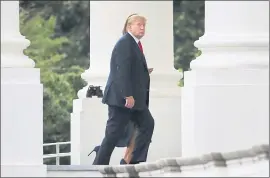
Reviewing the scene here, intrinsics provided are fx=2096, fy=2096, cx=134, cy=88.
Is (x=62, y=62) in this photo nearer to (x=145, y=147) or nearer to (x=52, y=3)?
(x=52, y=3)

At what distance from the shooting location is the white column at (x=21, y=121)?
22.6m

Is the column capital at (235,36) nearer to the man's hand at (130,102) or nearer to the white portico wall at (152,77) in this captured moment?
the man's hand at (130,102)

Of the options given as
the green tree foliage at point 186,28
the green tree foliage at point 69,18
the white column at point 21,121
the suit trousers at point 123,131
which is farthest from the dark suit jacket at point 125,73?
the green tree foliage at point 69,18

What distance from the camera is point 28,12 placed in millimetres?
65875

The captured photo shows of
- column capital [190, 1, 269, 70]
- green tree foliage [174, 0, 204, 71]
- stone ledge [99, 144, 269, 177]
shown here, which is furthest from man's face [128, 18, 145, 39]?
green tree foliage [174, 0, 204, 71]

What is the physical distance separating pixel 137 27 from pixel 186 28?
3952cm

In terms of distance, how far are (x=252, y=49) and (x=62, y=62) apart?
4146 cm

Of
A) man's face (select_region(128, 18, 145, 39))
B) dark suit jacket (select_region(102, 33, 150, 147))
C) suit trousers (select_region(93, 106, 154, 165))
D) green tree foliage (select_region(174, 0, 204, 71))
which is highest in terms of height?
green tree foliage (select_region(174, 0, 204, 71))

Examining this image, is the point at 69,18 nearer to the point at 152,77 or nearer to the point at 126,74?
the point at 152,77

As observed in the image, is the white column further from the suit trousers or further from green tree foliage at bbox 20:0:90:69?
green tree foliage at bbox 20:0:90:69

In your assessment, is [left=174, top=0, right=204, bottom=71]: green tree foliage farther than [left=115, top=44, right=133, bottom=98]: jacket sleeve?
Yes

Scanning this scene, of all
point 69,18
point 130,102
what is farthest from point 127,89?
point 69,18

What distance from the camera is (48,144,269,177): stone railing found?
20453mm

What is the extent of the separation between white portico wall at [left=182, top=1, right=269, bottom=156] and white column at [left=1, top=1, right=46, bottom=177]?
175 cm
